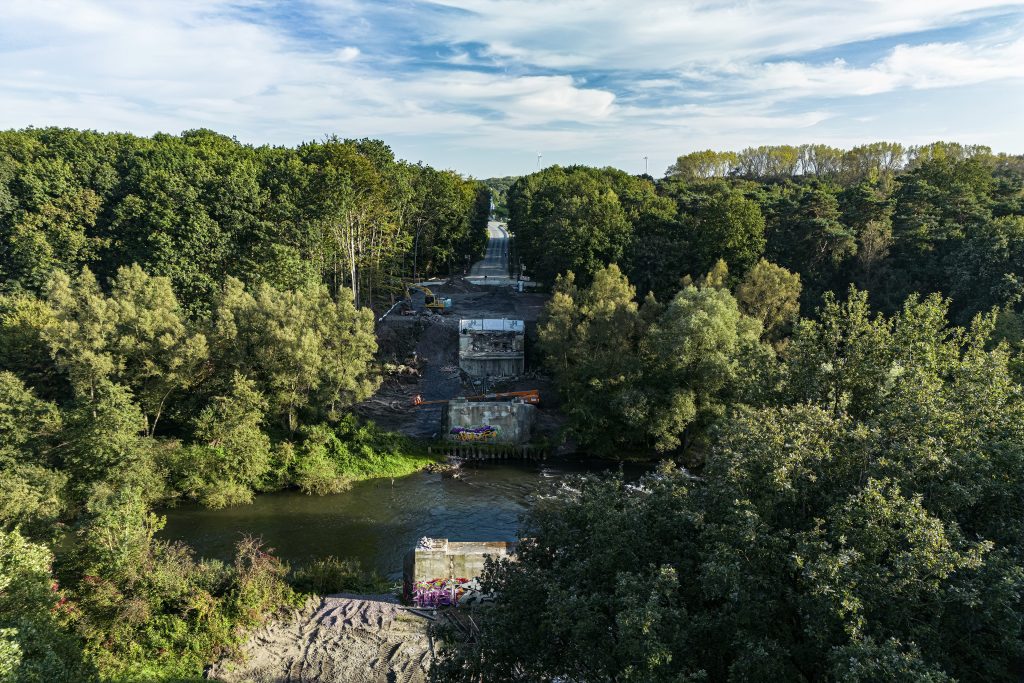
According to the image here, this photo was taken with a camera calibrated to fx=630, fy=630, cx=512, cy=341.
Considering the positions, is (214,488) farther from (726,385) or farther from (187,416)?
(726,385)

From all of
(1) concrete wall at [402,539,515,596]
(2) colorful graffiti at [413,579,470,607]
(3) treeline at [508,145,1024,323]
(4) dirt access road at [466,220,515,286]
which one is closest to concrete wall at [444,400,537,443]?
(1) concrete wall at [402,539,515,596]

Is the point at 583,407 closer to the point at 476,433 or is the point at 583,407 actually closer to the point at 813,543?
the point at 476,433

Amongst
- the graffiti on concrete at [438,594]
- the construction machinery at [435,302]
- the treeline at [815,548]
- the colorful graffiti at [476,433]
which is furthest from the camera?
the construction machinery at [435,302]

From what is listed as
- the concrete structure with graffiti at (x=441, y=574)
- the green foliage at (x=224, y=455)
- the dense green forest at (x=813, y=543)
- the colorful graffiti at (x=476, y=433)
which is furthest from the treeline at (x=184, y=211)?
the dense green forest at (x=813, y=543)

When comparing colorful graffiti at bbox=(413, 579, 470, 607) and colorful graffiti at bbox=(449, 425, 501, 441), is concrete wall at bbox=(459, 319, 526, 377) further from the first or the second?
colorful graffiti at bbox=(413, 579, 470, 607)

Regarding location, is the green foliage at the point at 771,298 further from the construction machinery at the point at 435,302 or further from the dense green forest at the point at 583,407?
the construction machinery at the point at 435,302

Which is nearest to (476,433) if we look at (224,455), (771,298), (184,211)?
(224,455)
